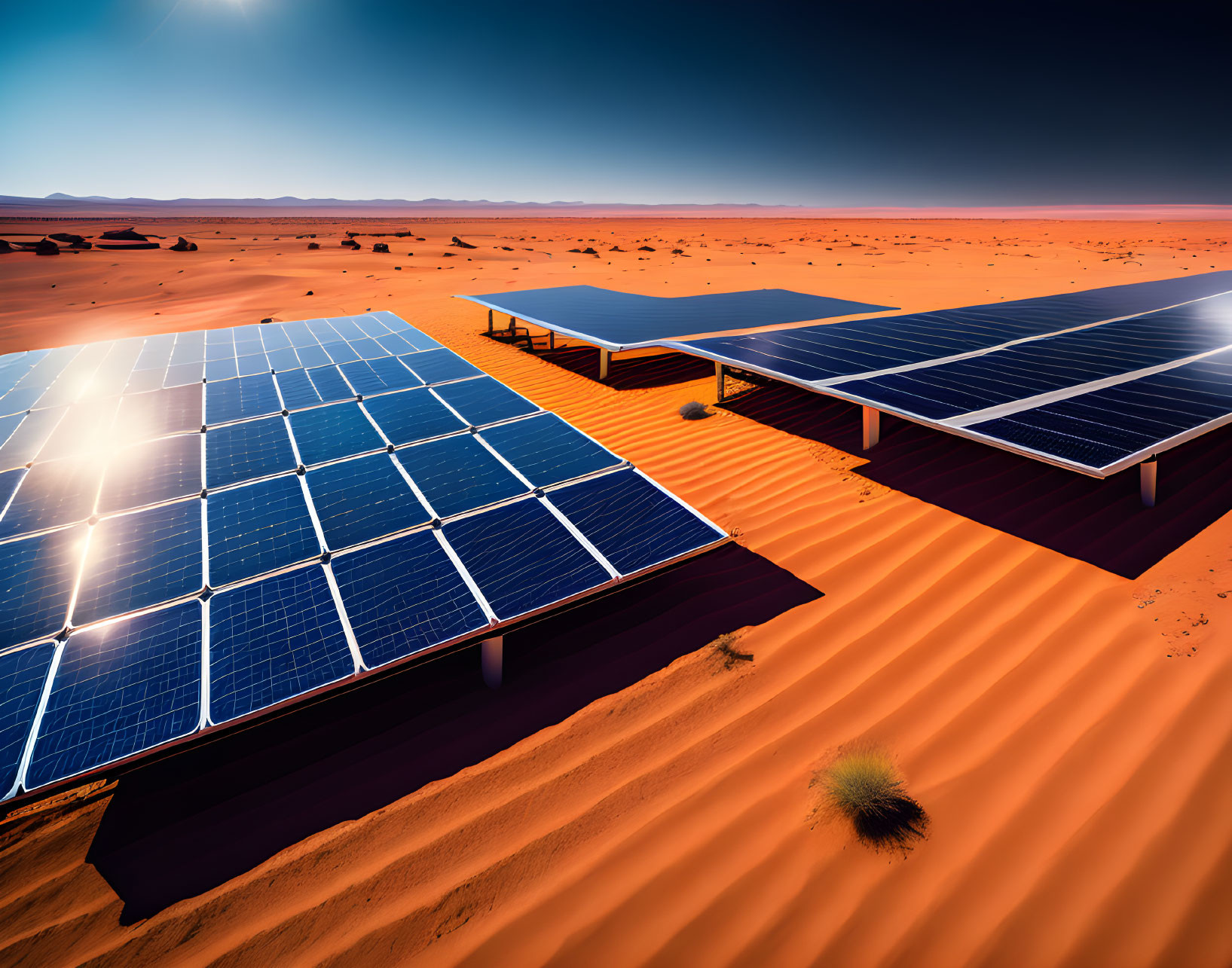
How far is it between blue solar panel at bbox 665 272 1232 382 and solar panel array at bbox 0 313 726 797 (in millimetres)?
3606

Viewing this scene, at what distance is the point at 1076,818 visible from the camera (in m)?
2.68

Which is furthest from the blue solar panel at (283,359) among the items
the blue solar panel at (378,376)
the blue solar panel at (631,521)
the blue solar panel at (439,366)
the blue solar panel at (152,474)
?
the blue solar panel at (631,521)

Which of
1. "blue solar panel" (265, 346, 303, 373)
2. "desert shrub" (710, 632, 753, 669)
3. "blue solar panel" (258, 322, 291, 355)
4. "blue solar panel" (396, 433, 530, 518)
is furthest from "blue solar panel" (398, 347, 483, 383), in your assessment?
"desert shrub" (710, 632, 753, 669)

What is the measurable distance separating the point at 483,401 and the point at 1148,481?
6.37m

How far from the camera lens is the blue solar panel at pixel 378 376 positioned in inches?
247

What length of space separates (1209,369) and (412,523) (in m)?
8.67

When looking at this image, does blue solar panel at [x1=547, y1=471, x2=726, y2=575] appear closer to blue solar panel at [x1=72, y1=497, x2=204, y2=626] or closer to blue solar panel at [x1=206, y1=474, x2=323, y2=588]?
blue solar panel at [x1=206, y1=474, x2=323, y2=588]

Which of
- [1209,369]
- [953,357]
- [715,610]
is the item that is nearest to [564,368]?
[953,357]

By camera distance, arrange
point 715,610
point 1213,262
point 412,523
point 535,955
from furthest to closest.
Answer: point 1213,262 → point 715,610 → point 412,523 → point 535,955

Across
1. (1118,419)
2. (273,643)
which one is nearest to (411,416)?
(273,643)

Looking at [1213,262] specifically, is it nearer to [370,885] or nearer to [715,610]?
[715,610]

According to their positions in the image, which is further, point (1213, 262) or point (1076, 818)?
point (1213, 262)

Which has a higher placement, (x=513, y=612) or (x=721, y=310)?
(x=721, y=310)

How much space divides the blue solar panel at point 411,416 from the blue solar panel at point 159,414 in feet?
5.50
